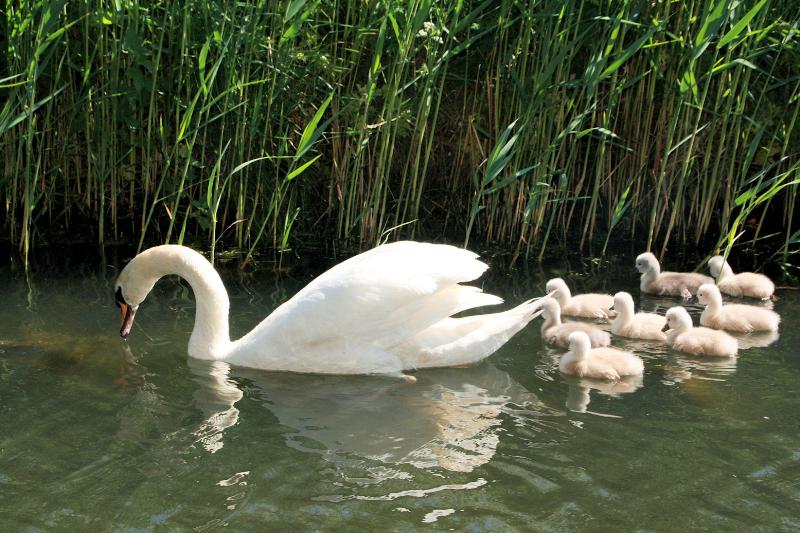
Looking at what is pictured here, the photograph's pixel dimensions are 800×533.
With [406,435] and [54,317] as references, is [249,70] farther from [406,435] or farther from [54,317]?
[406,435]

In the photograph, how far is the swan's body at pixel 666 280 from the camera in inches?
314

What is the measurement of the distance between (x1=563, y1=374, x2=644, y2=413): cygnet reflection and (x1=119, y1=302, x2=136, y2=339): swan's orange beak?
8.72ft

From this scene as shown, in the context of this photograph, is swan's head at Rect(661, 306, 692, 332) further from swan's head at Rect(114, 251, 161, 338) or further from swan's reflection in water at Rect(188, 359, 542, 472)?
swan's head at Rect(114, 251, 161, 338)

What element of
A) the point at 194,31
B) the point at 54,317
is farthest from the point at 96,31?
the point at 54,317

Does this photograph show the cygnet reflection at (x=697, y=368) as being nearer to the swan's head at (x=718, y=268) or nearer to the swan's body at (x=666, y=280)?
the swan's body at (x=666, y=280)

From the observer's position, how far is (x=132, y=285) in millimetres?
6660

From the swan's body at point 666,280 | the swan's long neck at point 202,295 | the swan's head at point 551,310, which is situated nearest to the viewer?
the swan's long neck at point 202,295

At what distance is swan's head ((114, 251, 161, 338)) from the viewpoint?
21.7ft

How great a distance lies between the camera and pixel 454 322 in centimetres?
644

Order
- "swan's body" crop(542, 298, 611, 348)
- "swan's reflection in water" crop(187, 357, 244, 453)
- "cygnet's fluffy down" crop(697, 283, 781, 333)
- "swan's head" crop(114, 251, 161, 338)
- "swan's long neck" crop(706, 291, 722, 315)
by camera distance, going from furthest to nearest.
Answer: "swan's long neck" crop(706, 291, 722, 315), "cygnet's fluffy down" crop(697, 283, 781, 333), "swan's body" crop(542, 298, 611, 348), "swan's head" crop(114, 251, 161, 338), "swan's reflection in water" crop(187, 357, 244, 453)

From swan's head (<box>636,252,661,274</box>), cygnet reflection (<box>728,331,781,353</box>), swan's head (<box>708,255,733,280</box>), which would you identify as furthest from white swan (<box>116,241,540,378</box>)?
swan's head (<box>708,255,733,280</box>)

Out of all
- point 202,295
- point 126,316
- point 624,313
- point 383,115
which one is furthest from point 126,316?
point 624,313

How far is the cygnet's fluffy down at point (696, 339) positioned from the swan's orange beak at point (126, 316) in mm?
3322

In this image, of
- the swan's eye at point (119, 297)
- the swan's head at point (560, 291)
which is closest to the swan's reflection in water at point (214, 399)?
the swan's eye at point (119, 297)
